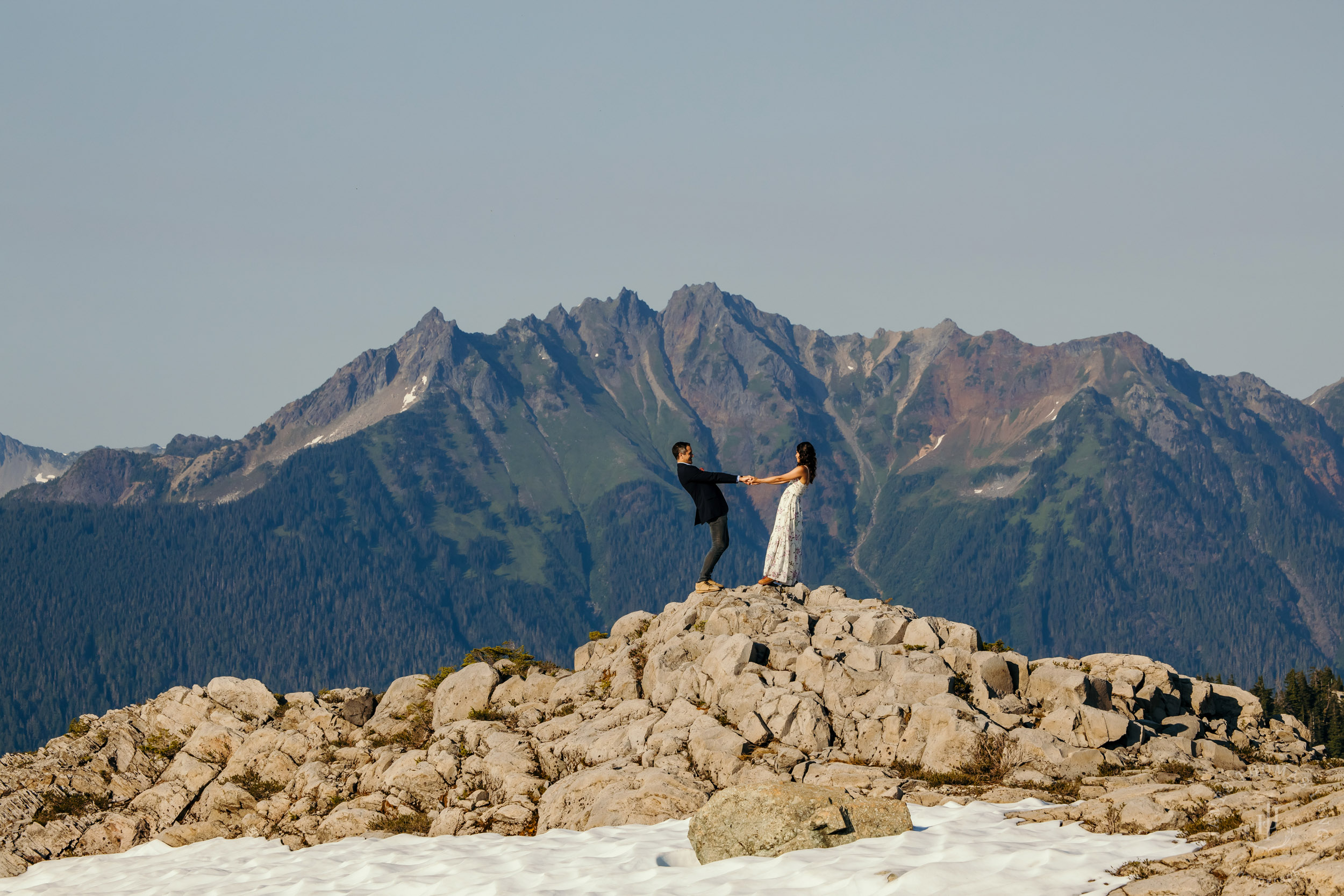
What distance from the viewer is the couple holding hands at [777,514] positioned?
32562mm

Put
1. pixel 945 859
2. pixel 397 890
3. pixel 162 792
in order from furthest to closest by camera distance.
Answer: pixel 162 792
pixel 397 890
pixel 945 859

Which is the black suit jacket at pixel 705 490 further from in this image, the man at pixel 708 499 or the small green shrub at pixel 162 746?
the small green shrub at pixel 162 746

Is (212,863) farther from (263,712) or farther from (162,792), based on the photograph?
(263,712)

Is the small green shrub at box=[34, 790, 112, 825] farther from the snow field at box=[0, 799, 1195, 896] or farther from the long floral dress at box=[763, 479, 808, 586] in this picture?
the long floral dress at box=[763, 479, 808, 586]

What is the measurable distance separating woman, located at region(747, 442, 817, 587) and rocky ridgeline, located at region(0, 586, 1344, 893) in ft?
2.32

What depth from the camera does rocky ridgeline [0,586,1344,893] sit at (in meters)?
24.1

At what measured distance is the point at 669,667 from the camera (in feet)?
101

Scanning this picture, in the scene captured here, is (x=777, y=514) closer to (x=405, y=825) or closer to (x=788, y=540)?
(x=788, y=540)

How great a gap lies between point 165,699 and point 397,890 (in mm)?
20049

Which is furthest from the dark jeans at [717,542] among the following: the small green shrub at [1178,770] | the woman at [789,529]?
the small green shrub at [1178,770]

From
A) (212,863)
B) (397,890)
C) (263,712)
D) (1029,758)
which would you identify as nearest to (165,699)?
(263,712)

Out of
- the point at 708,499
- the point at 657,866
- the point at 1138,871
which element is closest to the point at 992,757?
the point at 1138,871

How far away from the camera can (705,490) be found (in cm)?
3269

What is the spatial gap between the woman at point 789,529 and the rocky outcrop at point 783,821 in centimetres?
1259
